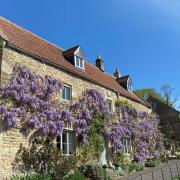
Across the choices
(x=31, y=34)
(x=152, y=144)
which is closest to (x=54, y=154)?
(x=31, y=34)

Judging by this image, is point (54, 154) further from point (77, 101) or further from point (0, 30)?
point (0, 30)

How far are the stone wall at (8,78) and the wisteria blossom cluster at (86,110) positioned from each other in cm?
58

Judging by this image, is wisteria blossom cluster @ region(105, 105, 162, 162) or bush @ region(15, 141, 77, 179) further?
wisteria blossom cluster @ region(105, 105, 162, 162)

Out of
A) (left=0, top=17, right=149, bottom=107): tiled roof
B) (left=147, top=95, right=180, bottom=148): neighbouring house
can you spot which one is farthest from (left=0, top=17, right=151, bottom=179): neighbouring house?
(left=147, top=95, right=180, bottom=148): neighbouring house

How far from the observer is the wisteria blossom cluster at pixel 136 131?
23.2 meters

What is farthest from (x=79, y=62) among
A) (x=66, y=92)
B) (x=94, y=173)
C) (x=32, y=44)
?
(x=94, y=173)

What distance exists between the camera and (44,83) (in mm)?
17594

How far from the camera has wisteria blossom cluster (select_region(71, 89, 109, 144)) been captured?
1922cm

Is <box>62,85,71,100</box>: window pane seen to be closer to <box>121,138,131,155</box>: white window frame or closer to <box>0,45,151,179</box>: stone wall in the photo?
<box>0,45,151,179</box>: stone wall

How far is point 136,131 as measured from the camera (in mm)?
27203

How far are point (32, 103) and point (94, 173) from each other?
5.30 m

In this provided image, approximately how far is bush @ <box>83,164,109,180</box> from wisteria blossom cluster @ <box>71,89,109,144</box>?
7.26ft

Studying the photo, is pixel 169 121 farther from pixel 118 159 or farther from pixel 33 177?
pixel 33 177

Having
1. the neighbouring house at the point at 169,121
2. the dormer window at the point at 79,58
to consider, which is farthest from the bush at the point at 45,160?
the neighbouring house at the point at 169,121
